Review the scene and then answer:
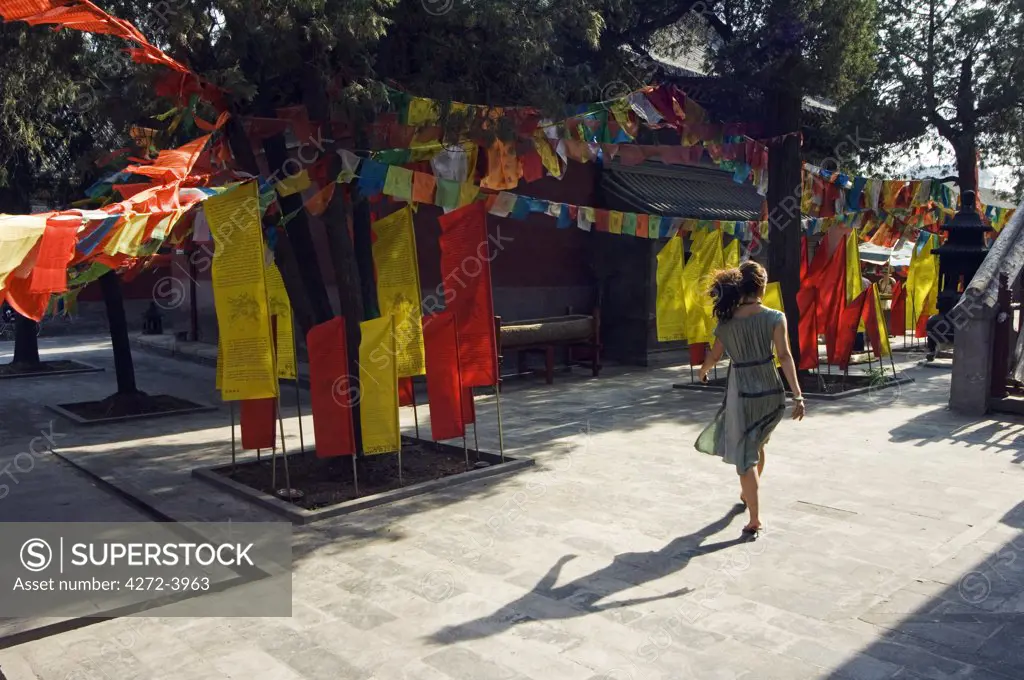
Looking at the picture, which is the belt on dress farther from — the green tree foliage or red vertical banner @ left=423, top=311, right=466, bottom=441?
the green tree foliage

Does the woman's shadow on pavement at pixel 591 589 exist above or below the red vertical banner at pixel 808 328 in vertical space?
below

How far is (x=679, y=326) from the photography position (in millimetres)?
12297

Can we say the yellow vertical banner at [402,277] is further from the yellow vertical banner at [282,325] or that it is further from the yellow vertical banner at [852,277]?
the yellow vertical banner at [852,277]

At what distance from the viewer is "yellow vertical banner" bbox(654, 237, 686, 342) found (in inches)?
482

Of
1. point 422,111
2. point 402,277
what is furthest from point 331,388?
point 422,111

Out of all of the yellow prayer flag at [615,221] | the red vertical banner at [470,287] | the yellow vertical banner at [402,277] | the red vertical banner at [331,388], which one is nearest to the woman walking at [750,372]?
the red vertical banner at [470,287]

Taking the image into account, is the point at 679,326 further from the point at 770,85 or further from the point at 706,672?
the point at 706,672

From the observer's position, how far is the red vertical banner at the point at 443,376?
7477 mm

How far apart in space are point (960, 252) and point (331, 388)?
12312 mm

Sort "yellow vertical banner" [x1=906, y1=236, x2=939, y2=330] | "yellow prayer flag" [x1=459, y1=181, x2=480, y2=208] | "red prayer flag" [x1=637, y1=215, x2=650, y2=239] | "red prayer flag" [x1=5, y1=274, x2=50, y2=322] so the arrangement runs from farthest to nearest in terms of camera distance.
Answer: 1. "yellow vertical banner" [x1=906, y1=236, x2=939, y2=330]
2. "red prayer flag" [x1=637, y1=215, x2=650, y2=239]
3. "yellow prayer flag" [x1=459, y1=181, x2=480, y2=208]
4. "red prayer flag" [x1=5, y1=274, x2=50, y2=322]

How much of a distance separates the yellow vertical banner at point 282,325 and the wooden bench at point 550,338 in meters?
4.77

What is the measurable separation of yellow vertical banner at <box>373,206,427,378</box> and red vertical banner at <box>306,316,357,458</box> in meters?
0.78

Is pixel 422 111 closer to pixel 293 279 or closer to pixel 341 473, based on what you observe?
pixel 293 279

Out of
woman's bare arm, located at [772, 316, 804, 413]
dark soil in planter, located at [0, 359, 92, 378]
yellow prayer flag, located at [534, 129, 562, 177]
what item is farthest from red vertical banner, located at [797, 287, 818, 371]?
dark soil in planter, located at [0, 359, 92, 378]
